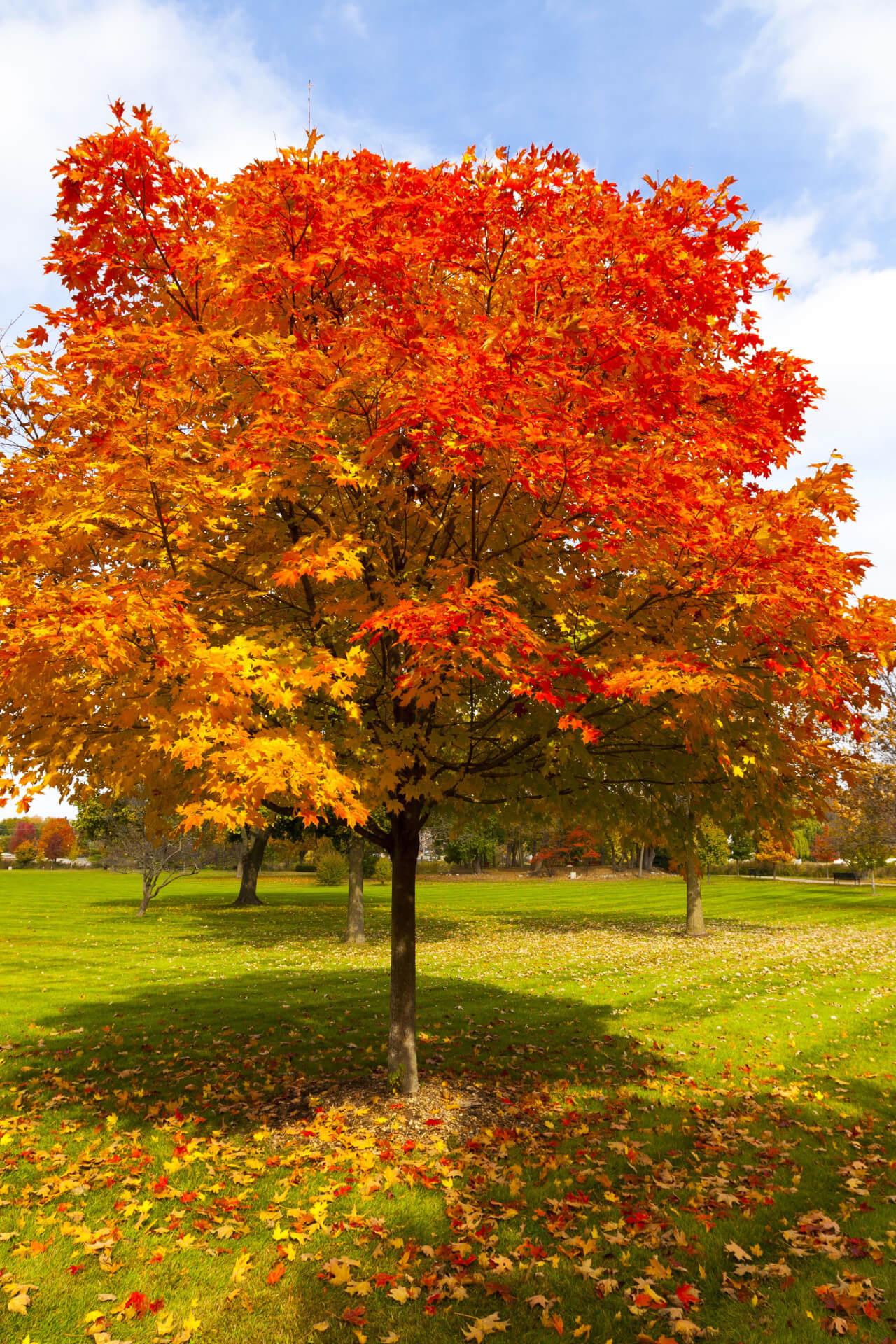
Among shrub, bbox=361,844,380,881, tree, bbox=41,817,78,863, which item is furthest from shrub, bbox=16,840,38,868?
shrub, bbox=361,844,380,881

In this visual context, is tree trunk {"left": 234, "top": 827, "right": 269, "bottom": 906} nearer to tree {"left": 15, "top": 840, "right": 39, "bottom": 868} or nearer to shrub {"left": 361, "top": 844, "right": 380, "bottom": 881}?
shrub {"left": 361, "top": 844, "right": 380, "bottom": 881}

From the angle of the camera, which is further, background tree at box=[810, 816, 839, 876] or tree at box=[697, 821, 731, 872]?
background tree at box=[810, 816, 839, 876]

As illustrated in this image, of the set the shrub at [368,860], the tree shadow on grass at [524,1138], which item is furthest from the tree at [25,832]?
the tree shadow on grass at [524,1138]

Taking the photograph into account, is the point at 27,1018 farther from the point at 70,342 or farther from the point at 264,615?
the point at 70,342

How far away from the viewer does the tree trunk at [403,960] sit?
31.6 ft

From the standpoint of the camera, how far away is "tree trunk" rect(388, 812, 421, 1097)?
962 centimetres

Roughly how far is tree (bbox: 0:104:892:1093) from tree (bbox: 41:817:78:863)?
119782 millimetres

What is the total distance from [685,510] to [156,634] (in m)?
4.06

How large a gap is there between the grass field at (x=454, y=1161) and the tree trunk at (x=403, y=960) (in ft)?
1.65

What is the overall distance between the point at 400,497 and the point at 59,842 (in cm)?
12692

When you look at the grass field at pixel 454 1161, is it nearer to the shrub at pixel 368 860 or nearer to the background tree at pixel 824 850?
the shrub at pixel 368 860

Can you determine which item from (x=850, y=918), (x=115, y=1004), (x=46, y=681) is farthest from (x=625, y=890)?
(x=46, y=681)

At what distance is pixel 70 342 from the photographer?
7043 mm

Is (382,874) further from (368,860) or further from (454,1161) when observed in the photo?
(454,1161)
